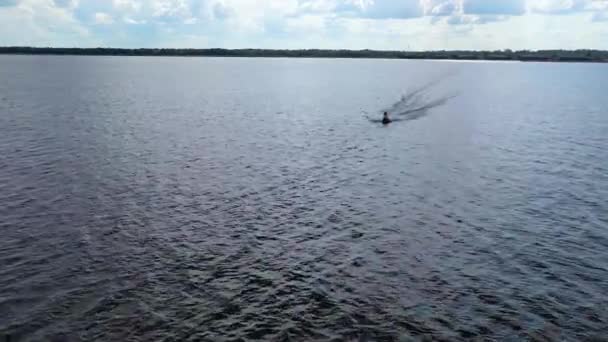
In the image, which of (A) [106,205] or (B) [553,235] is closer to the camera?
(B) [553,235]

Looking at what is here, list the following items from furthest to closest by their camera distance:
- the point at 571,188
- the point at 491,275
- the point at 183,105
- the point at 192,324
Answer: the point at 183,105 < the point at 571,188 < the point at 491,275 < the point at 192,324

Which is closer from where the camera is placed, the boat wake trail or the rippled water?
the rippled water

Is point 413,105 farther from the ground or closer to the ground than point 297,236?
farther from the ground

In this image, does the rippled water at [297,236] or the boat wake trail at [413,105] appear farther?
the boat wake trail at [413,105]

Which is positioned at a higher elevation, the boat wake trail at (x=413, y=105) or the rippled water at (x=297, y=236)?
the boat wake trail at (x=413, y=105)

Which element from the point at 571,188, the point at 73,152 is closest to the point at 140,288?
the point at 73,152

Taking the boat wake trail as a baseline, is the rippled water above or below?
below

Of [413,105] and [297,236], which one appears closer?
[297,236]

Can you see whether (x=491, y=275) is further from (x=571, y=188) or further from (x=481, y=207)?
(x=571, y=188)
